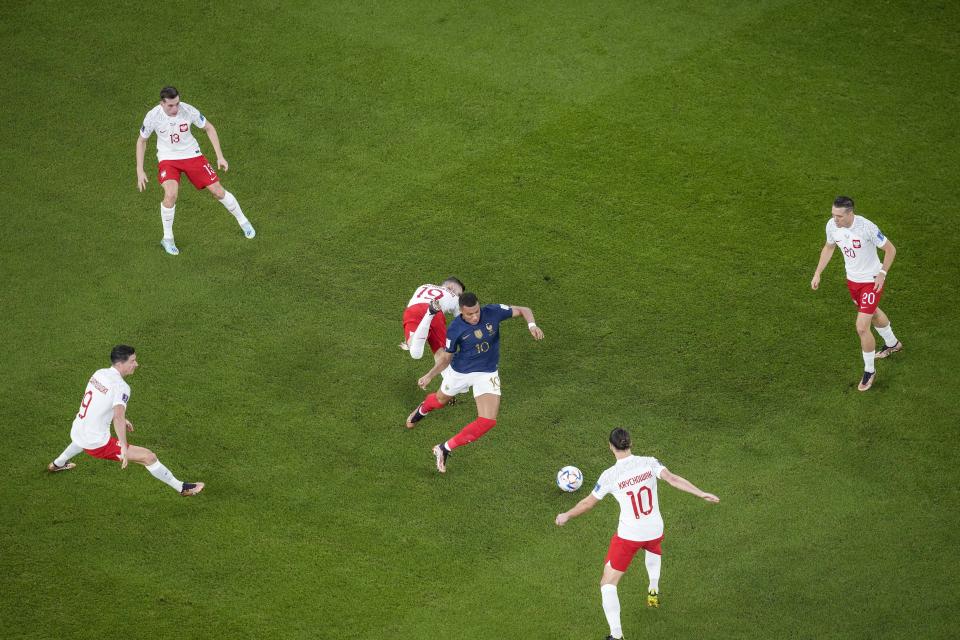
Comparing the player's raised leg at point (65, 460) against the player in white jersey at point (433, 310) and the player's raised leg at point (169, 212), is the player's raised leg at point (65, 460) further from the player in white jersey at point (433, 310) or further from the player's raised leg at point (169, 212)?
the player in white jersey at point (433, 310)

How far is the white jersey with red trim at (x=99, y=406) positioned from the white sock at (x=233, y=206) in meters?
4.08

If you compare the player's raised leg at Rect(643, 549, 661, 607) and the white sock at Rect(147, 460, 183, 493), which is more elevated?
the white sock at Rect(147, 460, 183, 493)

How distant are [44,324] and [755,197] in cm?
995

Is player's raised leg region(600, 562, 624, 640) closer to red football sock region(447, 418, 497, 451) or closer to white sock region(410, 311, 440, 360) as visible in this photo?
red football sock region(447, 418, 497, 451)

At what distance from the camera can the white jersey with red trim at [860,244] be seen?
11492 mm

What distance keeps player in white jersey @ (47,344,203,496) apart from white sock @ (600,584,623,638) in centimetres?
→ 493

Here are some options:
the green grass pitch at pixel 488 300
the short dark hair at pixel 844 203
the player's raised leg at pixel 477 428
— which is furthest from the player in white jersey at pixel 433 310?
the short dark hair at pixel 844 203

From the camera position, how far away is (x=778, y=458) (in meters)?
11.5

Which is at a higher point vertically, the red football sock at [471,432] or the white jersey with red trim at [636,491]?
the white jersey with red trim at [636,491]

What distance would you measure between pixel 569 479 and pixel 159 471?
14.6 feet

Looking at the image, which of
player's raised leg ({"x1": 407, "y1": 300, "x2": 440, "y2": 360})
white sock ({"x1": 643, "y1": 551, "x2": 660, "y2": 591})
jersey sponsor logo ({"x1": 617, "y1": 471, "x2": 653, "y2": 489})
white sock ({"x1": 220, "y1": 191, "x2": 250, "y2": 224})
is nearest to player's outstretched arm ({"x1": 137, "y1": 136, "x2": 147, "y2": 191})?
white sock ({"x1": 220, "y1": 191, "x2": 250, "y2": 224})

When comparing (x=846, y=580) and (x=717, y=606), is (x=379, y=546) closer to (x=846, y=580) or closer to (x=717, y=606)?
(x=717, y=606)

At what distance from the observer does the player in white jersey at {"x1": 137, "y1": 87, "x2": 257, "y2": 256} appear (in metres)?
13.3

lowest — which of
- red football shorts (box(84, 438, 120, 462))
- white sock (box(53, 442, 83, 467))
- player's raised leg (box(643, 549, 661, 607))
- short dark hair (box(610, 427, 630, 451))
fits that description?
player's raised leg (box(643, 549, 661, 607))
